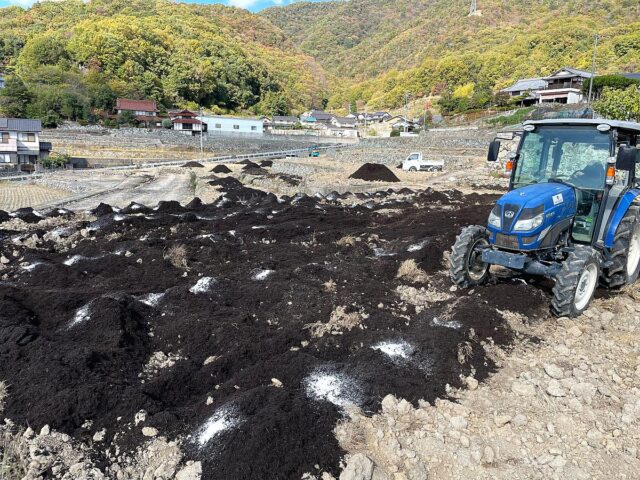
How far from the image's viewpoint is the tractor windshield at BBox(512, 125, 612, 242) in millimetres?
6055

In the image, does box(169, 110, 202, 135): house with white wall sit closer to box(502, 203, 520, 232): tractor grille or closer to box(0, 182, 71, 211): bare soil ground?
box(0, 182, 71, 211): bare soil ground

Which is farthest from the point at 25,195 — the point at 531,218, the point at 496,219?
the point at 531,218

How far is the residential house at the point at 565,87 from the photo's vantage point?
4272cm

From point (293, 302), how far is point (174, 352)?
5.81 ft

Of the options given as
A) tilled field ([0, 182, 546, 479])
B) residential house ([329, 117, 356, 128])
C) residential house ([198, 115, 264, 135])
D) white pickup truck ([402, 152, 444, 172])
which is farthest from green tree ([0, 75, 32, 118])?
tilled field ([0, 182, 546, 479])

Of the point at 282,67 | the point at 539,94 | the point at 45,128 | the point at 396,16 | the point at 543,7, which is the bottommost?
the point at 45,128

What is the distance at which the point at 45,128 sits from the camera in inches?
2087

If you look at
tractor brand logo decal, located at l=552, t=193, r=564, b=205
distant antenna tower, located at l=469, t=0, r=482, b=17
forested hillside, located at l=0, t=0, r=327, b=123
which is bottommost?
tractor brand logo decal, located at l=552, t=193, r=564, b=205

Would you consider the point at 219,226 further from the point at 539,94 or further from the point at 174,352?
the point at 539,94

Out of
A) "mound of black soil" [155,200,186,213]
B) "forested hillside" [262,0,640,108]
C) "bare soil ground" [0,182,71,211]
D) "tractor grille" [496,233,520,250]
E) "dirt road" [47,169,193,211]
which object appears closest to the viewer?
"tractor grille" [496,233,520,250]

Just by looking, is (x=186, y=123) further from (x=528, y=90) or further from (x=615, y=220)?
(x=615, y=220)

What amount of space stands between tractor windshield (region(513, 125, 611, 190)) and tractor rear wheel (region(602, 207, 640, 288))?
873 mm

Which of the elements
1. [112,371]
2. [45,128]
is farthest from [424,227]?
[45,128]

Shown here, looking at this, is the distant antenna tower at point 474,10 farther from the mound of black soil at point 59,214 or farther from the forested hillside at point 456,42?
the mound of black soil at point 59,214
